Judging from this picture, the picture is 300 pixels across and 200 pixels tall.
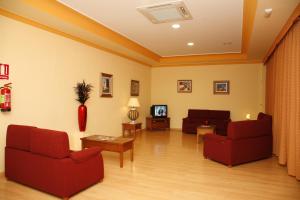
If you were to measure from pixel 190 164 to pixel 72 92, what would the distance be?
3.21 metres

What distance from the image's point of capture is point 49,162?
9.86 feet

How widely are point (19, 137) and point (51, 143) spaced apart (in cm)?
80

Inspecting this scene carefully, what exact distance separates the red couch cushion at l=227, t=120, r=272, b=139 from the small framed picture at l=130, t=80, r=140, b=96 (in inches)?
171

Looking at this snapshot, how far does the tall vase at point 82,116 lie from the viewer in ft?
17.3

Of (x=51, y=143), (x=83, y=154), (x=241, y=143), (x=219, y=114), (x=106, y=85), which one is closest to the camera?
(x=51, y=143)

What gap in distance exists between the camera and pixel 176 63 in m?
8.97

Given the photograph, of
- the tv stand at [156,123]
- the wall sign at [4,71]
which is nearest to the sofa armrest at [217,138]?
the tv stand at [156,123]

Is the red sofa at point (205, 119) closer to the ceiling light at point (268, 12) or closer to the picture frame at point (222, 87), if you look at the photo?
the picture frame at point (222, 87)

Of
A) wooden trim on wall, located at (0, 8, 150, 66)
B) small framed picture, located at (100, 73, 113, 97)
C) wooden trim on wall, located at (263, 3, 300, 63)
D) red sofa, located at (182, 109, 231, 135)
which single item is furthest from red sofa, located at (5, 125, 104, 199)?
red sofa, located at (182, 109, 231, 135)

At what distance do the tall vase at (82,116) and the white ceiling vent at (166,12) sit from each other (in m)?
2.61

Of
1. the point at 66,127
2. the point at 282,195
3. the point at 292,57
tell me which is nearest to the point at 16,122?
the point at 66,127

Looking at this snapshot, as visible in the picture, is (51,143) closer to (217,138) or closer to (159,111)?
(217,138)

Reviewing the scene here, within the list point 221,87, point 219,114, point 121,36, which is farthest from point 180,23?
point 219,114

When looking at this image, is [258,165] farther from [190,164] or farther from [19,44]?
[19,44]
